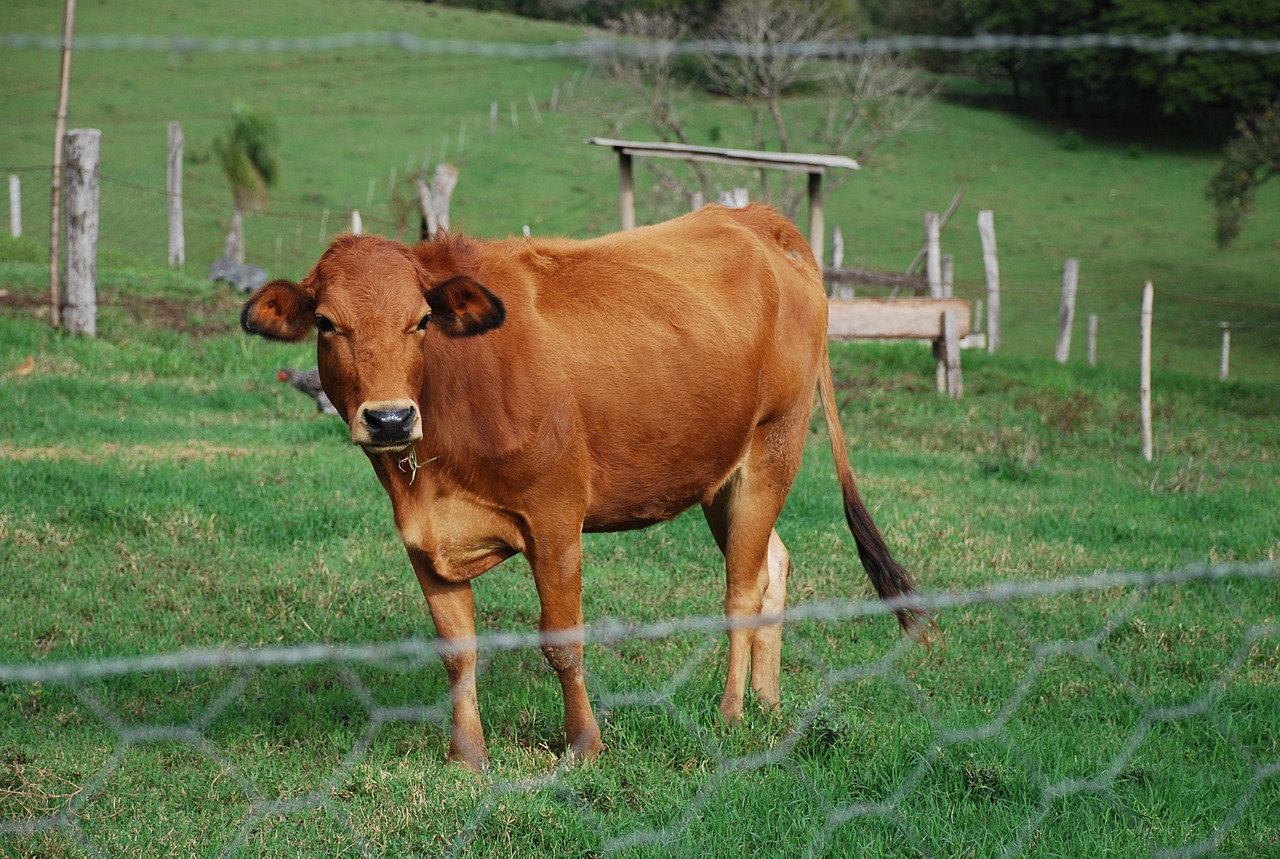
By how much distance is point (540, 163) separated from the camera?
36719 millimetres

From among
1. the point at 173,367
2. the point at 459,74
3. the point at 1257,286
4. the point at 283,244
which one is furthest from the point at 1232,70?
the point at 173,367

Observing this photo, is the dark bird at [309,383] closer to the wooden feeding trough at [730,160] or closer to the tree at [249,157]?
the wooden feeding trough at [730,160]

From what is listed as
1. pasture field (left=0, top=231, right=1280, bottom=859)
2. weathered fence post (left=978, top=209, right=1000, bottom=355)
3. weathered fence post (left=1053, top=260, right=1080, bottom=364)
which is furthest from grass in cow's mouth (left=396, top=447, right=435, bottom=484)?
weathered fence post (left=1053, top=260, right=1080, bottom=364)

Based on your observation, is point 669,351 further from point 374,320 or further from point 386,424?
point 386,424

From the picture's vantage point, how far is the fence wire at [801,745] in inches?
150

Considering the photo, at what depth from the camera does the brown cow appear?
440 cm

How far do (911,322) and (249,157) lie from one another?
67.6ft

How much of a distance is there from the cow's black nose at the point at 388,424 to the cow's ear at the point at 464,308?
0.58 m

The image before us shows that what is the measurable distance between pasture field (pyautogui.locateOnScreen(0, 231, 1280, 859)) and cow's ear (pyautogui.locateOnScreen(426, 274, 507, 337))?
1411 mm

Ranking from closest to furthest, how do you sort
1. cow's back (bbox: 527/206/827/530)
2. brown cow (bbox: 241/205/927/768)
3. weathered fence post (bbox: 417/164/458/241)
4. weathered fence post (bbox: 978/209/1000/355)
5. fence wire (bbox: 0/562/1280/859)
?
fence wire (bbox: 0/562/1280/859) → brown cow (bbox: 241/205/927/768) → cow's back (bbox: 527/206/827/530) → weathered fence post (bbox: 417/164/458/241) → weathered fence post (bbox: 978/209/1000/355)

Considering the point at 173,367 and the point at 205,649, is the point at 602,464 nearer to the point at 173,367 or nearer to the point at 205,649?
the point at 205,649

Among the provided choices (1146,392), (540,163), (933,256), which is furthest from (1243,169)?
(540,163)

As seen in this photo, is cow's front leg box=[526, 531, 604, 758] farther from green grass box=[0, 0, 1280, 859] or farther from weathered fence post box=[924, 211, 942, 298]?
weathered fence post box=[924, 211, 942, 298]

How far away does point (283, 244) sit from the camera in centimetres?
2738
